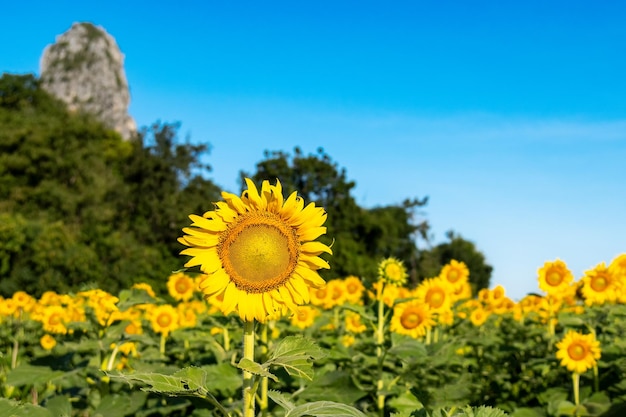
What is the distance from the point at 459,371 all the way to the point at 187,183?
3331 cm

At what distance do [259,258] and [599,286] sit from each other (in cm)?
408

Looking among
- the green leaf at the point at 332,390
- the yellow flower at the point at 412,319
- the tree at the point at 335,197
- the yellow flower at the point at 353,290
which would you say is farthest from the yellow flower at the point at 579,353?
the tree at the point at 335,197

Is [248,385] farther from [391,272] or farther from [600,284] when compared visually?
[600,284]

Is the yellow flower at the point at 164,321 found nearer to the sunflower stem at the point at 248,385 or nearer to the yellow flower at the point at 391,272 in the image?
the yellow flower at the point at 391,272

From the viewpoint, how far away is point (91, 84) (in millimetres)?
75875

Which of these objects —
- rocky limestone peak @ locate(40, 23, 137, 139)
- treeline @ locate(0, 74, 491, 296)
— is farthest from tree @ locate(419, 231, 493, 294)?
rocky limestone peak @ locate(40, 23, 137, 139)

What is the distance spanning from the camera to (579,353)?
15.6 ft

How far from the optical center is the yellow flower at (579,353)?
471 cm

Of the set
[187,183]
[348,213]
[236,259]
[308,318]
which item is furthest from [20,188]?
[236,259]

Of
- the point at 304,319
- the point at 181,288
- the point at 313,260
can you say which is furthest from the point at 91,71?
the point at 313,260

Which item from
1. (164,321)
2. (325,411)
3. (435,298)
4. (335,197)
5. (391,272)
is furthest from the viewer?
(335,197)

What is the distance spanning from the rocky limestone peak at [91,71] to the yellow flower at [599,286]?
69.3m

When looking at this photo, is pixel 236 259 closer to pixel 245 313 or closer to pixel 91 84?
pixel 245 313

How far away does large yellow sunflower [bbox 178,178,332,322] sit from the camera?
2.34 meters
